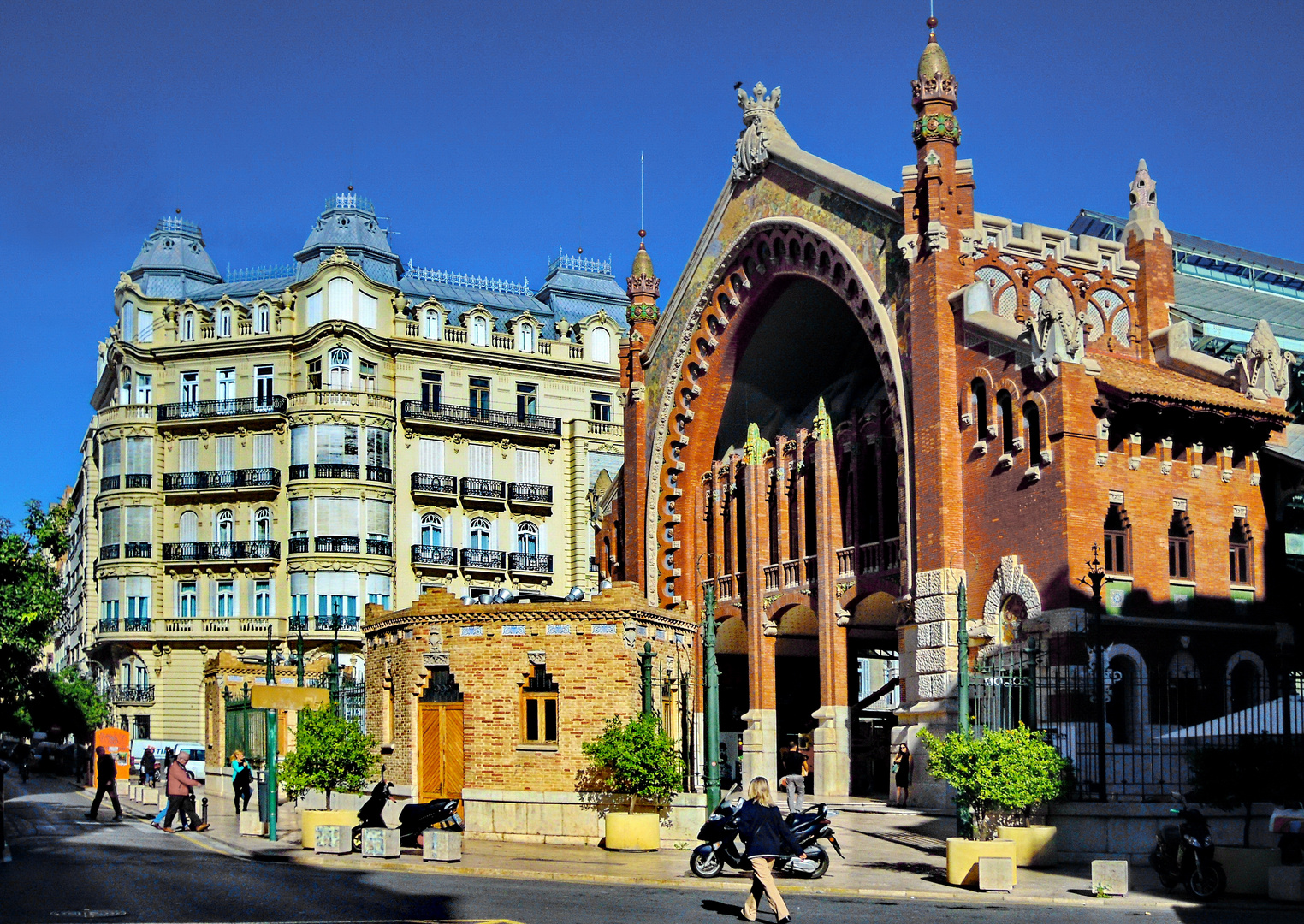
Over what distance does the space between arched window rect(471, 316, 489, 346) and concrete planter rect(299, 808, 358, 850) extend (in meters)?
42.0

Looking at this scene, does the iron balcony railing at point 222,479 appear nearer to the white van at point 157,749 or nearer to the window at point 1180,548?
the white van at point 157,749

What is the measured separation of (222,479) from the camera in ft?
213

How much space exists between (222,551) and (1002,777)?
46.9m

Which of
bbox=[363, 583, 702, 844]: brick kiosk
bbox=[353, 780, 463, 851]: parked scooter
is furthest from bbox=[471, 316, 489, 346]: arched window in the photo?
bbox=[353, 780, 463, 851]: parked scooter

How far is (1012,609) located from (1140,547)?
3088 millimetres

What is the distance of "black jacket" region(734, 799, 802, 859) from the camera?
18062 mm

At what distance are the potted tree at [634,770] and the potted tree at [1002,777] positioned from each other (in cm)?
579

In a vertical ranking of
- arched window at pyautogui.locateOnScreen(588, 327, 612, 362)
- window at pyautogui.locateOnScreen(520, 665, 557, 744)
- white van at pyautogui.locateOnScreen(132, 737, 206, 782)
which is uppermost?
arched window at pyautogui.locateOnScreen(588, 327, 612, 362)

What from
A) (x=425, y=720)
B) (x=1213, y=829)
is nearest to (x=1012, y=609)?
(x=1213, y=829)

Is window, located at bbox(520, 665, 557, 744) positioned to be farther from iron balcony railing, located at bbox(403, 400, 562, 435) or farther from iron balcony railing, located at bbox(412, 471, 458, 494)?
iron balcony railing, located at bbox(403, 400, 562, 435)

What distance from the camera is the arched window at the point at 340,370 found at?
64875 millimetres

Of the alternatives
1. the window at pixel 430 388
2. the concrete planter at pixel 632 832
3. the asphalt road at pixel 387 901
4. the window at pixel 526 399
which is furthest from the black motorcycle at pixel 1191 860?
the window at pixel 526 399

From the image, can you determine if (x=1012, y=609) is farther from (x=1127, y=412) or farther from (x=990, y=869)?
(x=990, y=869)

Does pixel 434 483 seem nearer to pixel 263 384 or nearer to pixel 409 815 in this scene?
pixel 263 384
